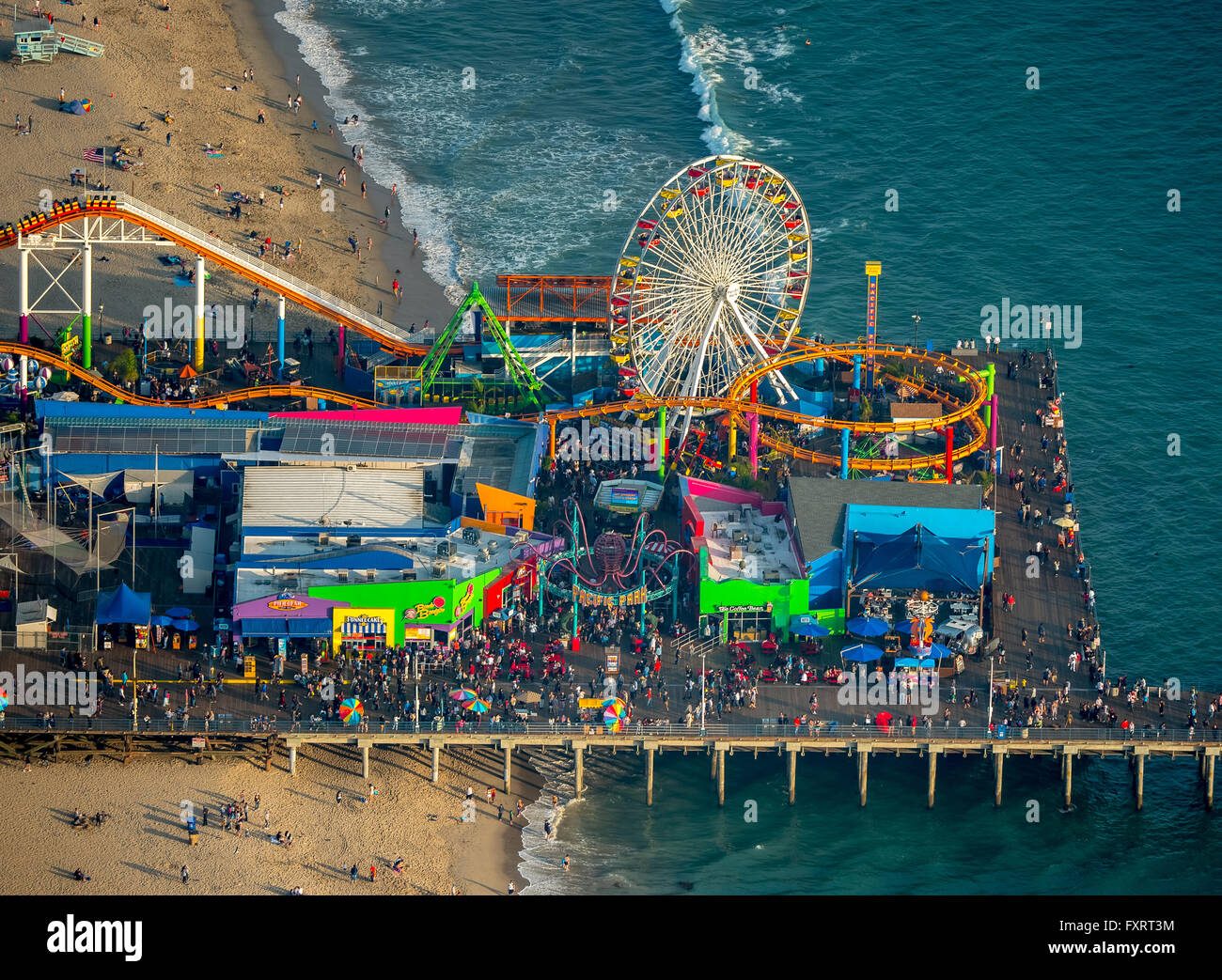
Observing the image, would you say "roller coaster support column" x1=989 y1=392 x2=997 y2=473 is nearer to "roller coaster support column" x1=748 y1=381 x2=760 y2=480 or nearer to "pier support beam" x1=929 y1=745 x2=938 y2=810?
"roller coaster support column" x1=748 y1=381 x2=760 y2=480

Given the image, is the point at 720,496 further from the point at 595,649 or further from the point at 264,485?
the point at 264,485

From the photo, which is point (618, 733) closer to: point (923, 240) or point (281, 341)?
point (281, 341)

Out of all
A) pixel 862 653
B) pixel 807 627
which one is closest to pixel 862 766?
pixel 862 653

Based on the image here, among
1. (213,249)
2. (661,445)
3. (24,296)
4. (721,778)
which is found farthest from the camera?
(213,249)

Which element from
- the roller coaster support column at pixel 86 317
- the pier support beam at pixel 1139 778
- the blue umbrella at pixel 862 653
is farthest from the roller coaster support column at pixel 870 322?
the roller coaster support column at pixel 86 317

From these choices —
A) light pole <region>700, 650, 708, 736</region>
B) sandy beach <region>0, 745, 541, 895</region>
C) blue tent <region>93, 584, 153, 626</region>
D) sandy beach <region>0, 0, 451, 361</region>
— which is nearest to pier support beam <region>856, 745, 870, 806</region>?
light pole <region>700, 650, 708, 736</region>
